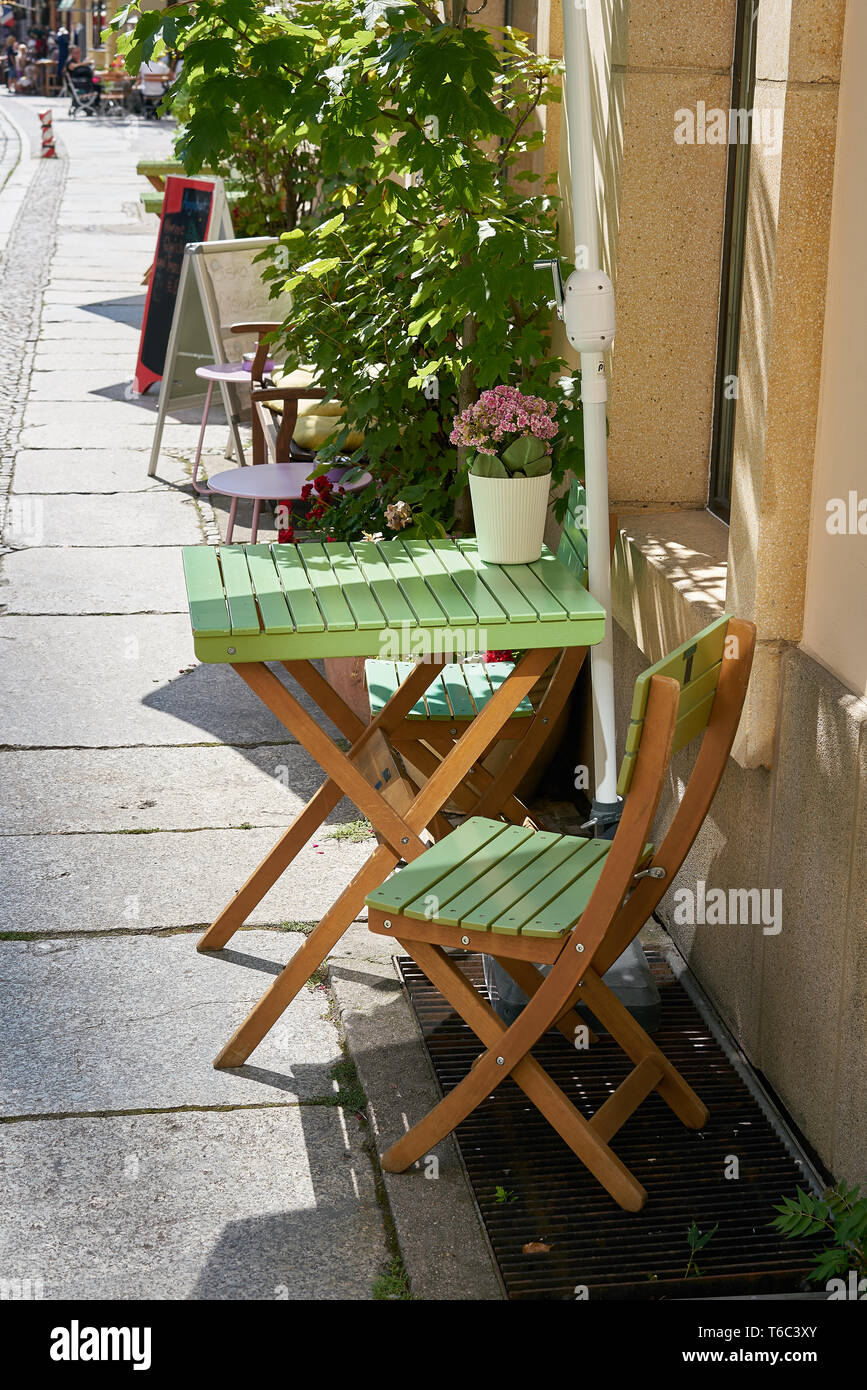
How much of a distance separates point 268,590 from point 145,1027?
1.10 metres

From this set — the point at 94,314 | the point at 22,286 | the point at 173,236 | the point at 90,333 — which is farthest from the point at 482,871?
the point at 22,286

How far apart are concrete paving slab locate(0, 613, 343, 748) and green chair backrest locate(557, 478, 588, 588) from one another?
5.32ft

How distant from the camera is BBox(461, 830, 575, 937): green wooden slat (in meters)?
3.02

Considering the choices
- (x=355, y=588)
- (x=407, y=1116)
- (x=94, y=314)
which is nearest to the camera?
(x=407, y=1116)

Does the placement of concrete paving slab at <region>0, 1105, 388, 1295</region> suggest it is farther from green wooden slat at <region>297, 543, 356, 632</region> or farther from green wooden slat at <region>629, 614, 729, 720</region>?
green wooden slat at <region>629, 614, 729, 720</region>

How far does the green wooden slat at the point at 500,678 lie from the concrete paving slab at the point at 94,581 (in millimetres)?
2555

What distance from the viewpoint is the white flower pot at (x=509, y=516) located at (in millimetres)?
3734

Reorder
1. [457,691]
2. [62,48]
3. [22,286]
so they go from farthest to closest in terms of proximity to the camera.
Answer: [62,48] < [22,286] < [457,691]

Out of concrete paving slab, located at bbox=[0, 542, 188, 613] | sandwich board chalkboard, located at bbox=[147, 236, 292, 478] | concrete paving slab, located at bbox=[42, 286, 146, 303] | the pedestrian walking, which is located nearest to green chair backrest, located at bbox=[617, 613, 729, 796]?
concrete paving slab, located at bbox=[0, 542, 188, 613]

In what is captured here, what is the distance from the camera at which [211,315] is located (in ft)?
26.7

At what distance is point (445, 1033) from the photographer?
3760 millimetres

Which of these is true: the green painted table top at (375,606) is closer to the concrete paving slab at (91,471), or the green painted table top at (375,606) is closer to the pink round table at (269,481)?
the pink round table at (269,481)

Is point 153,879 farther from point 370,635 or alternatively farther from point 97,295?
point 97,295
